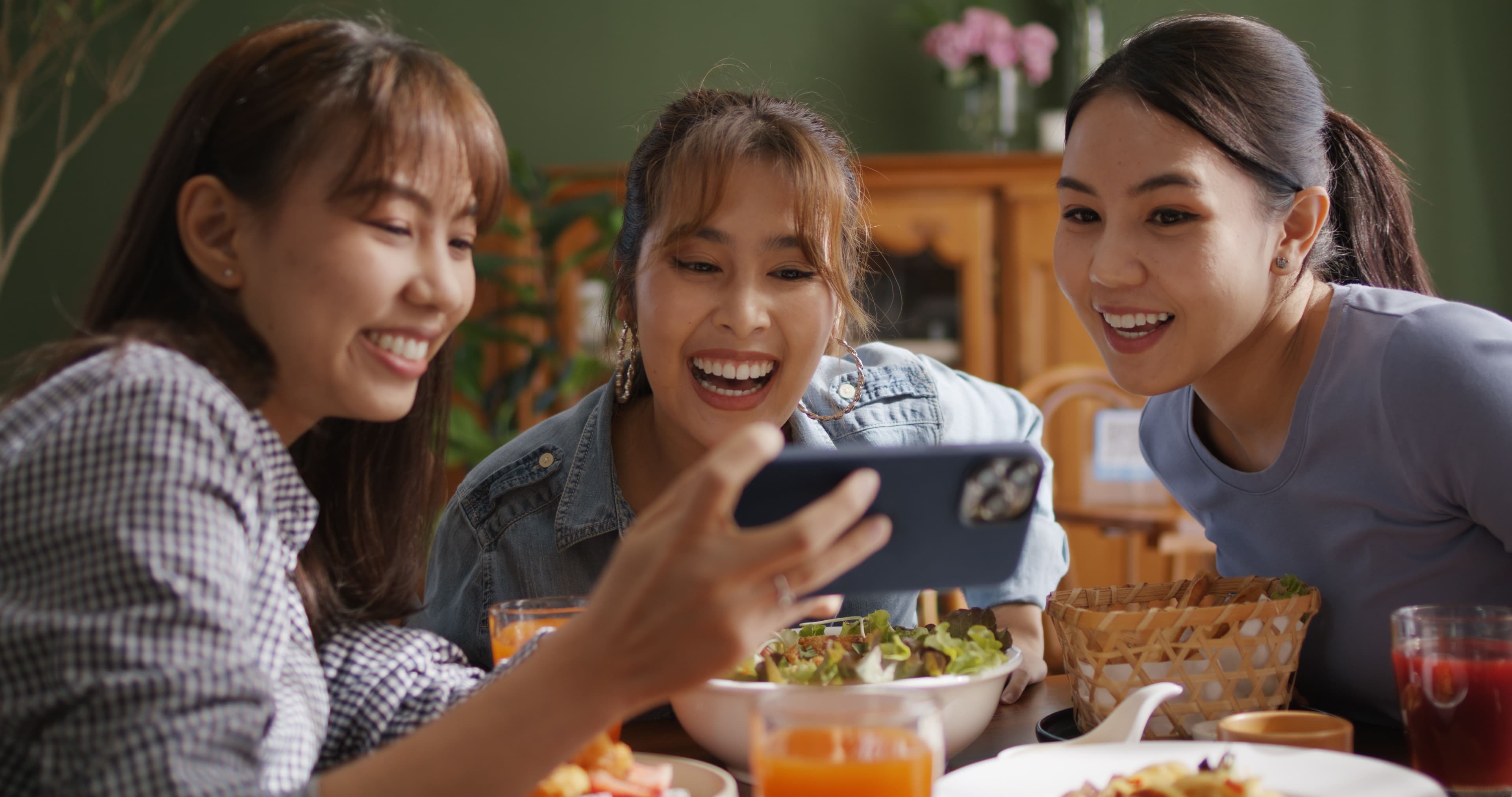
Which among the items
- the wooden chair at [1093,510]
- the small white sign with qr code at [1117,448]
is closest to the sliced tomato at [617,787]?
the wooden chair at [1093,510]

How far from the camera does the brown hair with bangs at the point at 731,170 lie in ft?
4.77

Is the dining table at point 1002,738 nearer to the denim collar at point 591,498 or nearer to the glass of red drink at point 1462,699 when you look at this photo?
the glass of red drink at point 1462,699

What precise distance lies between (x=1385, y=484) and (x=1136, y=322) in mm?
311

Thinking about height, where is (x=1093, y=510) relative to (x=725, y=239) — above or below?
below

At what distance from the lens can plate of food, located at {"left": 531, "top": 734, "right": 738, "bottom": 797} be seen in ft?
2.67

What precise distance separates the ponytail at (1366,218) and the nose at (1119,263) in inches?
10.5

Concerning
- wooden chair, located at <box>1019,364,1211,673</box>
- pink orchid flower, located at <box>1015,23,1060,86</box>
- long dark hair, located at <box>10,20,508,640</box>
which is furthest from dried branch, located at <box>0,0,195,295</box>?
long dark hair, located at <box>10,20,508,640</box>

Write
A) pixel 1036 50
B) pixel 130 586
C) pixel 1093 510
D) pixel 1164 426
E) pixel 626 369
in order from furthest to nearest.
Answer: pixel 1036 50 < pixel 1093 510 < pixel 626 369 < pixel 1164 426 < pixel 130 586

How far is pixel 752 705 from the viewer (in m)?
0.92

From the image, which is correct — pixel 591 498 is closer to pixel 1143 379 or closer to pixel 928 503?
pixel 1143 379

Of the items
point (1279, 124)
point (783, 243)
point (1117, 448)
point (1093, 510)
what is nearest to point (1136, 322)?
point (1279, 124)

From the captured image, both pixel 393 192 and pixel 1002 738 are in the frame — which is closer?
pixel 393 192

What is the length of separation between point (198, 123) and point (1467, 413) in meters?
1.18

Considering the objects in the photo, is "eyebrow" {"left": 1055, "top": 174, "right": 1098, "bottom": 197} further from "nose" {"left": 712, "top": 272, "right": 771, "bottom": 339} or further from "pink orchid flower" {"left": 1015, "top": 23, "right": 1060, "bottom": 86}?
"pink orchid flower" {"left": 1015, "top": 23, "right": 1060, "bottom": 86}
